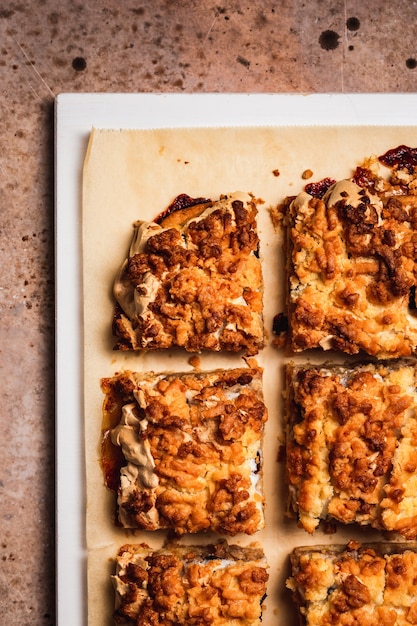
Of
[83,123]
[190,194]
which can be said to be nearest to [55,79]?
[83,123]

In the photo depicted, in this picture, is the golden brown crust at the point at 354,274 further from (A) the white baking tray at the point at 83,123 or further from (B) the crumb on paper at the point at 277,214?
(A) the white baking tray at the point at 83,123

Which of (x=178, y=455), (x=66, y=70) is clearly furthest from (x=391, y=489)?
(x=66, y=70)

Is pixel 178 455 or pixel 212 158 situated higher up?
pixel 212 158

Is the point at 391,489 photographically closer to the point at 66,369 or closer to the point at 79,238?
the point at 66,369

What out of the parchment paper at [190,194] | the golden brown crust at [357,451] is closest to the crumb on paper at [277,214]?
the parchment paper at [190,194]

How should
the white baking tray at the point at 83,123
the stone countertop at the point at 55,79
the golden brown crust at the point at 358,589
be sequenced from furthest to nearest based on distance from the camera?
1. the stone countertop at the point at 55,79
2. the white baking tray at the point at 83,123
3. the golden brown crust at the point at 358,589
